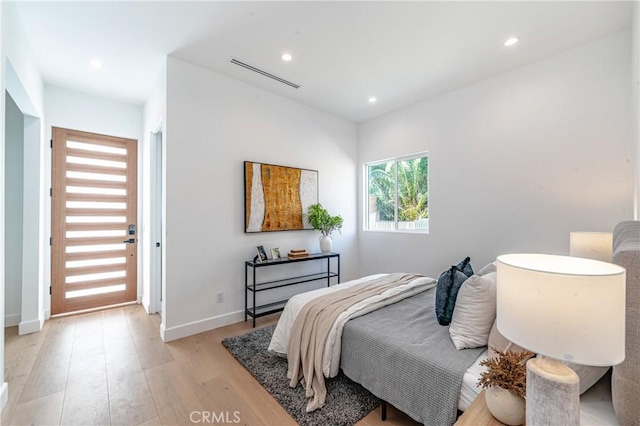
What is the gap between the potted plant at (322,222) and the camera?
12.5 feet

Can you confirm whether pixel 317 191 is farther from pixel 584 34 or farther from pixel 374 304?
pixel 584 34

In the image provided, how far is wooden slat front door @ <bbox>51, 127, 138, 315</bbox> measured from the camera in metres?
3.38

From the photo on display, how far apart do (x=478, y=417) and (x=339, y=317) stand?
1046 millimetres

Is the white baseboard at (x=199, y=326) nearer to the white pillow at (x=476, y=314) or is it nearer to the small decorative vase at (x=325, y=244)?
the small decorative vase at (x=325, y=244)

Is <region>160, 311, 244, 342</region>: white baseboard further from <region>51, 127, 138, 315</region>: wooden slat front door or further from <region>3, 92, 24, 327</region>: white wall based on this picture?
<region>3, 92, 24, 327</region>: white wall

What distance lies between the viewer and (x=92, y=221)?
3570 mm

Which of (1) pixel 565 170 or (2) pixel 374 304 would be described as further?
(1) pixel 565 170

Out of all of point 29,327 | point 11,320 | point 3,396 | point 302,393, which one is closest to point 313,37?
point 302,393

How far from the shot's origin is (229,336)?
112 inches

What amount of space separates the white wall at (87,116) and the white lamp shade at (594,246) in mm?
4944

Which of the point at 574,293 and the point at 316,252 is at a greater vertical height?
the point at 574,293

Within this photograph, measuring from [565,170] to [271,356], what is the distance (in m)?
3.36

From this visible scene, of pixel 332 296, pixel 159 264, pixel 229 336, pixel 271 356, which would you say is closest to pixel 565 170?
pixel 332 296

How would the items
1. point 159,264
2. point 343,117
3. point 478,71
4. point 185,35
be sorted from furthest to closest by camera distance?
point 343,117
point 159,264
point 478,71
point 185,35
